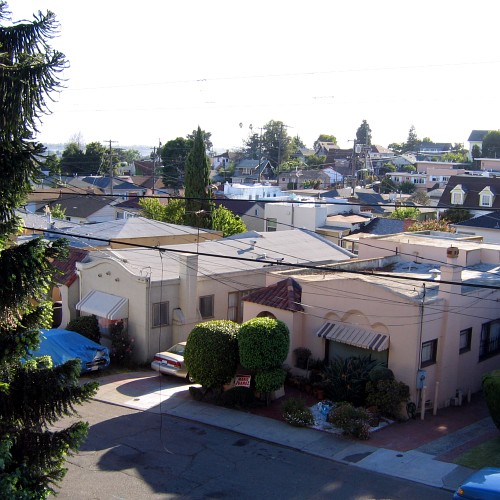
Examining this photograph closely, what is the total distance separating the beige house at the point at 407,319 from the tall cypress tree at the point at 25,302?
446 inches

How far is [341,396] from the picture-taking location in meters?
19.8

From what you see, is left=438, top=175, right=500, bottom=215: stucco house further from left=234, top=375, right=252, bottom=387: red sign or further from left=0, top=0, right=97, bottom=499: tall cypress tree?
left=0, top=0, right=97, bottom=499: tall cypress tree

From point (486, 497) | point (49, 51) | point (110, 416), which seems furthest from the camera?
point (110, 416)

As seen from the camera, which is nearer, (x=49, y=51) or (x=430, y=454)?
(x=49, y=51)

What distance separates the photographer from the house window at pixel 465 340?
21.4 m

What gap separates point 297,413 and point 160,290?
28.1ft

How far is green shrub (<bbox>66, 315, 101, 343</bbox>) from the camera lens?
2562cm

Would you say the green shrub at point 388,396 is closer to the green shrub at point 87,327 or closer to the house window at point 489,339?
the house window at point 489,339

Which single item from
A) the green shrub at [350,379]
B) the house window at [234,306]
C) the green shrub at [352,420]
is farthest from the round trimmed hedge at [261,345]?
the house window at [234,306]

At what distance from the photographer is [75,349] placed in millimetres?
23047

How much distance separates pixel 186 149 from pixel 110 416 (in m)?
74.5

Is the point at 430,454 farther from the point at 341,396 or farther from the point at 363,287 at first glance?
the point at 363,287

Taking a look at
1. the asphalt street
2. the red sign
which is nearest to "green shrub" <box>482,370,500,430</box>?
the asphalt street

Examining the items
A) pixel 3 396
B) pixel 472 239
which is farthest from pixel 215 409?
pixel 472 239
